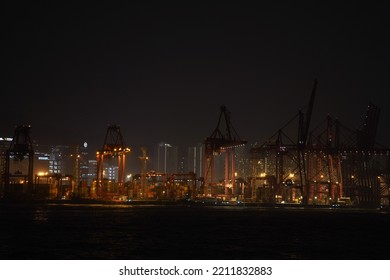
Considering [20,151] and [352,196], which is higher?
[20,151]

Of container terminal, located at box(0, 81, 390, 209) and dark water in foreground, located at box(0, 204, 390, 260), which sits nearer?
dark water in foreground, located at box(0, 204, 390, 260)

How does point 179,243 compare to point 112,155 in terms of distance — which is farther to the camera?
point 112,155

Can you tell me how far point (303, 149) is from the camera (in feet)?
441

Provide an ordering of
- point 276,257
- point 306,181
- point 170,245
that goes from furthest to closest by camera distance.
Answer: point 306,181
point 170,245
point 276,257

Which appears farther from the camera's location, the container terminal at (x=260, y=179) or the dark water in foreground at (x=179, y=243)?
the container terminal at (x=260, y=179)

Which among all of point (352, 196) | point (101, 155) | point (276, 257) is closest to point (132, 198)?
point (101, 155)

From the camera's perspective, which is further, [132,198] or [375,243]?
[132,198]

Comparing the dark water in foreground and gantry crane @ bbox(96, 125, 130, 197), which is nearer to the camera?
the dark water in foreground

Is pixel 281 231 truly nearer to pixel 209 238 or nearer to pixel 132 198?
pixel 209 238

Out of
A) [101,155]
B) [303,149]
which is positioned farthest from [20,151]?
[303,149]

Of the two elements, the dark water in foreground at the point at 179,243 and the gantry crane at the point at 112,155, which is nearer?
the dark water in foreground at the point at 179,243

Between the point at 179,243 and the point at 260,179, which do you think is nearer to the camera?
the point at 179,243

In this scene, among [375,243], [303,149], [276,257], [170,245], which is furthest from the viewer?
[303,149]

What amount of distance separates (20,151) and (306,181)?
65.7 m
